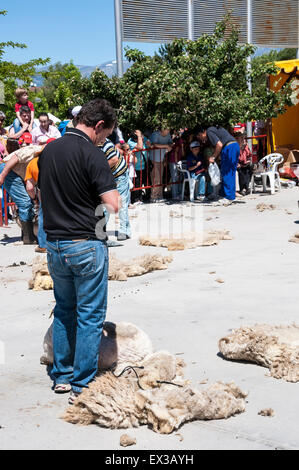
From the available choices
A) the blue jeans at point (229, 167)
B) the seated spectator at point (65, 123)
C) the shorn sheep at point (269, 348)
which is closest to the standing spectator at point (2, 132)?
the seated spectator at point (65, 123)

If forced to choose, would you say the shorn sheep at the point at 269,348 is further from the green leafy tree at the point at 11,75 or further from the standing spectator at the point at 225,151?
the green leafy tree at the point at 11,75

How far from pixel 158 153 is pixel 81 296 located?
10.9 meters

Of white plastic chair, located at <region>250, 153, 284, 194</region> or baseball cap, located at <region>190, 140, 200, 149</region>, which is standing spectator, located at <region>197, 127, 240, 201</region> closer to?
baseball cap, located at <region>190, 140, 200, 149</region>

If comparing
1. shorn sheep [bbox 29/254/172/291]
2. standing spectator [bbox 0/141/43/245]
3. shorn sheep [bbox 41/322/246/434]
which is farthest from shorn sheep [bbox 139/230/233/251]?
shorn sheep [bbox 41/322/246/434]

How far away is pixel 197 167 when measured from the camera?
14.6 m

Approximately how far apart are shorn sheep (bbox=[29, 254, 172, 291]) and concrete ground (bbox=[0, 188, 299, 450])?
0.11 m

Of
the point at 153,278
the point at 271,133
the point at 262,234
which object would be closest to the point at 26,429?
the point at 153,278

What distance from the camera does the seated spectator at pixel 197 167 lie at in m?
14.5

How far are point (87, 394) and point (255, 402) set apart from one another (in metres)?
1.09

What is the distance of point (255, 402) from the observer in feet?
13.8

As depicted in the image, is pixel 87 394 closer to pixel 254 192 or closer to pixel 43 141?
pixel 43 141

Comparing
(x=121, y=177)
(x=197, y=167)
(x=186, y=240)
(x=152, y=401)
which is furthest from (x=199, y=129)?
(x=152, y=401)

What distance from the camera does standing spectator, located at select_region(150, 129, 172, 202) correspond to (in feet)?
48.2

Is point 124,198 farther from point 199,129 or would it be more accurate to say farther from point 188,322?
point 199,129
